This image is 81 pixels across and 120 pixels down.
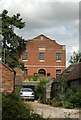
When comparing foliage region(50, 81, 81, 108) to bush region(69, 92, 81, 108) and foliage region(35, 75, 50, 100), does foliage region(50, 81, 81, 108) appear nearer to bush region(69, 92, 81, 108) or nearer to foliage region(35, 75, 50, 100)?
bush region(69, 92, 81, 108)

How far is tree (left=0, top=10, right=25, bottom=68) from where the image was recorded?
169 ft

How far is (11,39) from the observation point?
5238 centimetres

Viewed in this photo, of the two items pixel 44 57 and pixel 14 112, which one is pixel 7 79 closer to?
pixel 14 112

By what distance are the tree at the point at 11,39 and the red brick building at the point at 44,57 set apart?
75.7 ft

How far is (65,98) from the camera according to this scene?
1292 inches

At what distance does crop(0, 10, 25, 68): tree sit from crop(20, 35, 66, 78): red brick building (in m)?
23.1

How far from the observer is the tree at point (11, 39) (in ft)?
169

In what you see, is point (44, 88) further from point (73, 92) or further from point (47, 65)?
point (47, 65)

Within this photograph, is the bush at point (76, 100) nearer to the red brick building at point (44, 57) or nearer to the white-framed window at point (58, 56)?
the red brick building at point (44, 57)

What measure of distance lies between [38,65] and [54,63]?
11.7 feet

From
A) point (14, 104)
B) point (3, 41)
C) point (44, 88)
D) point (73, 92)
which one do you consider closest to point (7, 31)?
point (3, 41)

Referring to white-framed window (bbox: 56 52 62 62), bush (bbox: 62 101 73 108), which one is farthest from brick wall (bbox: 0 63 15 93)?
white-framed window (bbox: 56 52 62 62)

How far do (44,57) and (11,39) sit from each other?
2517 centimetres

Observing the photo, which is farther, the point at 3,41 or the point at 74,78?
the point at 3,41
